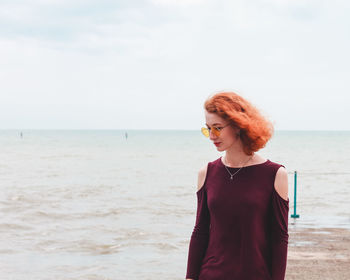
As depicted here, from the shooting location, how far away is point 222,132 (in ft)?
7.86

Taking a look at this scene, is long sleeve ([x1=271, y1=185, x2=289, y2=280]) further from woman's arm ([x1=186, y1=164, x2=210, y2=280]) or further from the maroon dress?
woman's arm ([x1=186, y1=164, x2=210, y2=280])

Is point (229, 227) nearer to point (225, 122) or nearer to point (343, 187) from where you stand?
point (225, 122)

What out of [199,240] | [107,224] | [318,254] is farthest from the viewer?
[107,224]

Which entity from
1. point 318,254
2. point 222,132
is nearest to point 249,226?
point 222,132

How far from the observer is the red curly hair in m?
2.36

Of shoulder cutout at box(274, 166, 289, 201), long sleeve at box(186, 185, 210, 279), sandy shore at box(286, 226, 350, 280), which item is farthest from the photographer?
sandy shore at box(286, 226, 350, 280)

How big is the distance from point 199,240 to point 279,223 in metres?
0.42

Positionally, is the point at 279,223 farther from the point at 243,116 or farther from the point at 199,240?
the point at 243,116

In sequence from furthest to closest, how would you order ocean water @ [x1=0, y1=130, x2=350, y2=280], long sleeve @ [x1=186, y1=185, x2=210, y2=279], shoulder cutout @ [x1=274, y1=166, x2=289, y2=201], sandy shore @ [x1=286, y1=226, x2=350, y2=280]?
ocean water @ [x1=0, y1=130, x2=350, y2=280], sandy shore @ [x1=286, y1=226, x2=350, y2=280], long sleeve @ [x1=186, y1=185, x2=210, y2=279], shoulder cutout @ [x1=274, y1=166, x2=289, y2=201]

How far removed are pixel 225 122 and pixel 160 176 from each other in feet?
105

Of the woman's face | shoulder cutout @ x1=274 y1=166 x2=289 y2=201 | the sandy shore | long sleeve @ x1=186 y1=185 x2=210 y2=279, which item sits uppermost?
the woman's face

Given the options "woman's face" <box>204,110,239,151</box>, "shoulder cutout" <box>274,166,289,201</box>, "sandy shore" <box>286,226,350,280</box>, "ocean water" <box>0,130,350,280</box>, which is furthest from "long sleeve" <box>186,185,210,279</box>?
"ocean water" <box>0,130,350,280</box>

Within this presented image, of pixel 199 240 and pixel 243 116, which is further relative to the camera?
pixel 199 240

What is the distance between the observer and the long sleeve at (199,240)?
8.21 ft
